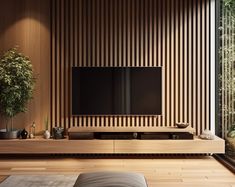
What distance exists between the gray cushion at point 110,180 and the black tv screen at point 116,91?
310 cm

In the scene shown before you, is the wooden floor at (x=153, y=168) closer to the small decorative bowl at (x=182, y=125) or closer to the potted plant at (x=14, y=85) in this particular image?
the small decorative bowl at (x=182, y=125)

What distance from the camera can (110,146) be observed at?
6391 mm

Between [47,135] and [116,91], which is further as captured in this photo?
[116,91]

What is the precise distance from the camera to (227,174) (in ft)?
17.4

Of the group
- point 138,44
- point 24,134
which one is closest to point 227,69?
point 138,44

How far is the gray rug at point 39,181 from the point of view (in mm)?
4529

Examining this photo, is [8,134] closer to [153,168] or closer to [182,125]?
[153,168]

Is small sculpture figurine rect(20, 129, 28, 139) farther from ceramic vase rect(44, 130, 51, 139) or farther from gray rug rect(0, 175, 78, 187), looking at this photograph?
gray rug rect(0, 175, 78, 187)

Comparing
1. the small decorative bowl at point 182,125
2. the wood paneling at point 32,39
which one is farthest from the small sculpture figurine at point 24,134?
the small decorative bowl at point 182,125

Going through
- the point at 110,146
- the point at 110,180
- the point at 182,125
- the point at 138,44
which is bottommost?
the point at 110,146

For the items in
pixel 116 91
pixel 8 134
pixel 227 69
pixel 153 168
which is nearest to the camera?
pixel 153 168

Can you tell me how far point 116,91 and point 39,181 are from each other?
2.44 m

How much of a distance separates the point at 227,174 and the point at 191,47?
2.33 m

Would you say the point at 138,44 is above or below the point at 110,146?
above
